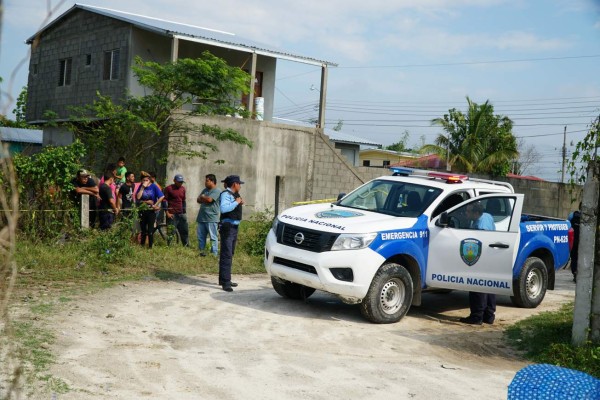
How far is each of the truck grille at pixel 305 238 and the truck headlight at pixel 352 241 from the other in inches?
2.9

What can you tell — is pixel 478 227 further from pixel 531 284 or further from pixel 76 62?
pixel 76 62

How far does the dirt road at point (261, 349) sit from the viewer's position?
679cm

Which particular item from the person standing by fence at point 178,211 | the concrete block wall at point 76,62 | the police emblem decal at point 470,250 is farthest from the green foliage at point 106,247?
the concrete block wall at point 76,62

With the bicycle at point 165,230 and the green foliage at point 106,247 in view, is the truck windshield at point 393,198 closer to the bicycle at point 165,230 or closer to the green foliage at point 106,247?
the green foliage at point 106,247

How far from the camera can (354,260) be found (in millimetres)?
9680

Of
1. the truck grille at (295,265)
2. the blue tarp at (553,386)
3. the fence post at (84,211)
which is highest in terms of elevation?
the fence post at (84,211)

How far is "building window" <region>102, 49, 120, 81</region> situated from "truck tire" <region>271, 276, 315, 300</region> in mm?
15389

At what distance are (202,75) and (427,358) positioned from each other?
13.2 m

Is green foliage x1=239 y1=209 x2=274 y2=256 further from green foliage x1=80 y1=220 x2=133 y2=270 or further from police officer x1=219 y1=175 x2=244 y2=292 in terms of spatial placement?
police officer x1=219 y1=175 x2=244 y2=292

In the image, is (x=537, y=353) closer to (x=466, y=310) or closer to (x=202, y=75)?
(x=466, y=310)

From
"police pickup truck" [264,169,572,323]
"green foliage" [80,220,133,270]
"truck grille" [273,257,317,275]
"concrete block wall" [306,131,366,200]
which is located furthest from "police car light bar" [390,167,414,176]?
"concrete block wall" [306,131,366,200]

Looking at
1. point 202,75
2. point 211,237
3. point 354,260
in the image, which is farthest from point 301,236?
point 202,75

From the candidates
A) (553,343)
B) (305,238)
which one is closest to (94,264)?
(305,238)

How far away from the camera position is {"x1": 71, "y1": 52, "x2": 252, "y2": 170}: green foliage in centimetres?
1962
